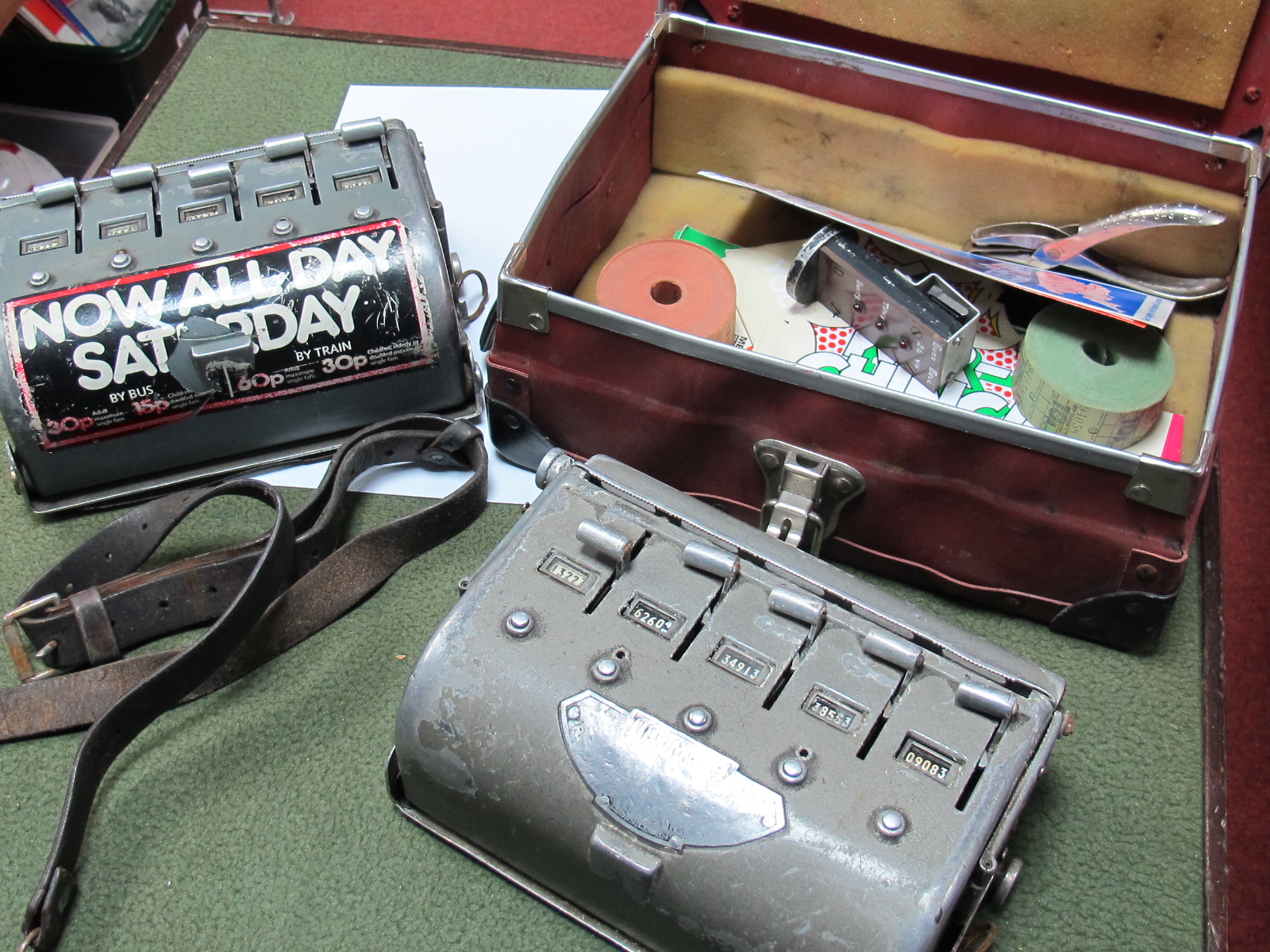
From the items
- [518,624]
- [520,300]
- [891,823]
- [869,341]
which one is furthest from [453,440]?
[891,823]

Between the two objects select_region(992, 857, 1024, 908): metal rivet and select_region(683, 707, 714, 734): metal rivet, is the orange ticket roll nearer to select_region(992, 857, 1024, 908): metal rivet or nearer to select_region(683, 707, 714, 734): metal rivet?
select_region(683, 707, 714, 734): metal rivet

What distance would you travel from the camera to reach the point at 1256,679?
58.4 inches

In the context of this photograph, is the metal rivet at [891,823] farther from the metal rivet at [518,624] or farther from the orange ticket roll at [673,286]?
the orange ticket roll at [673,286]

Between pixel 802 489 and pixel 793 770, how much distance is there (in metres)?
0.31

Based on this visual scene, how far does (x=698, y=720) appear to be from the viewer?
781mm

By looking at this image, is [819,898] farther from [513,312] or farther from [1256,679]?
[1256,679]

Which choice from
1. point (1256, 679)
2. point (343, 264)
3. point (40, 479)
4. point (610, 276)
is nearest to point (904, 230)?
point (610, 276)

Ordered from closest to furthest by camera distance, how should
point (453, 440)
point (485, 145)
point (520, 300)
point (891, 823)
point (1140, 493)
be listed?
point (891, 823) < point (1140, 493) < point (520, 300) < point (453, 440) < point (485, 145)

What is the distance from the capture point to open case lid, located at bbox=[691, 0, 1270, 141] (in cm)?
111

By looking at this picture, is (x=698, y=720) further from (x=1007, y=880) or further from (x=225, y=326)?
(x=225, y=326)

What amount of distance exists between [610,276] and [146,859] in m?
0.67

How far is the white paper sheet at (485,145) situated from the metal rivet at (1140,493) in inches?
26.2

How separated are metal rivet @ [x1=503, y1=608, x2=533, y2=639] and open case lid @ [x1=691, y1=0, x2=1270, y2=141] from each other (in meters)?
0.76

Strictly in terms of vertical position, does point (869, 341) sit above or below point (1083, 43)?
below
